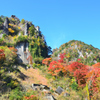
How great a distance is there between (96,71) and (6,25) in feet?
104

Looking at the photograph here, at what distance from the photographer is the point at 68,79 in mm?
19312

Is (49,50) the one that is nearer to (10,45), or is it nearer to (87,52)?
(10,45)

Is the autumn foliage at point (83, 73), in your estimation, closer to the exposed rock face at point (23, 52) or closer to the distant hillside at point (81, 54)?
the exposed rock face at point (23, 52)

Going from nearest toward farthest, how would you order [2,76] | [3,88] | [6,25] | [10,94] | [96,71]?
[10,94]
[3,88]
[2,76]
[96,71]
[6,25]

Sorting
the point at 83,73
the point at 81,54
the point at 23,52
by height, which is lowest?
the point at 83,73

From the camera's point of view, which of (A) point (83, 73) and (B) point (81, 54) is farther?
(B) point (81, 54)

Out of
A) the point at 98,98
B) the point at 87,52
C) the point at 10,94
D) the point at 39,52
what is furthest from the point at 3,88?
the point at 87,52

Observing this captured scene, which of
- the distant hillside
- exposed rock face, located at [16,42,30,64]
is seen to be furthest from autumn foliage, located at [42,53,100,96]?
→ the distant hillside

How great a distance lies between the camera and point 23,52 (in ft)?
95.3

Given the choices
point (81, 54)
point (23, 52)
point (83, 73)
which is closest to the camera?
point (83, 73)

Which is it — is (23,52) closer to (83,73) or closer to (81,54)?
(83,73)

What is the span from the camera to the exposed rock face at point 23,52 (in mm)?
27681

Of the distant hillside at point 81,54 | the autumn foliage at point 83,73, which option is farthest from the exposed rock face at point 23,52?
the distant hillside at point 81,54

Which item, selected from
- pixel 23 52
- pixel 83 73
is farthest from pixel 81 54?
pixel 83 73
